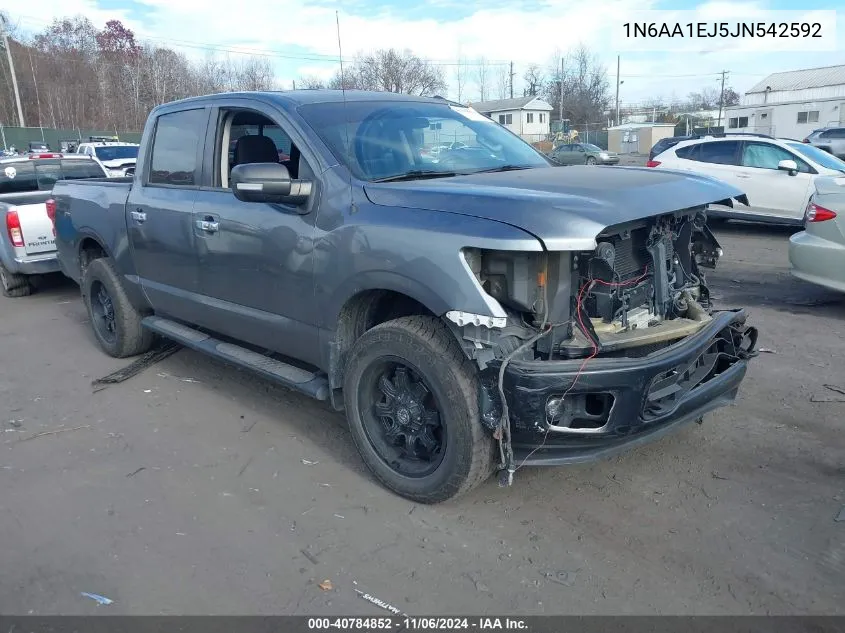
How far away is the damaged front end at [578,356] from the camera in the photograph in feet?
9.57

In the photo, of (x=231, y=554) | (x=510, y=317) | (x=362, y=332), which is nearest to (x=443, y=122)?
(x=362, y=332)

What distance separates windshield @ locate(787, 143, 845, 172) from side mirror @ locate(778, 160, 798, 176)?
1.47ft

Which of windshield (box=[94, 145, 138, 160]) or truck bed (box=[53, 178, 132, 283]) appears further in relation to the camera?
windshield (box=[94, 145, 138, 160])

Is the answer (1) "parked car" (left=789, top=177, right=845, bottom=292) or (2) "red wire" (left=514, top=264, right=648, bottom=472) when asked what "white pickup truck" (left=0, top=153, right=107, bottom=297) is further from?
(1) "parked car" (left=789, top=177, right=845, bottom=292)

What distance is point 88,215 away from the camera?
581 cm

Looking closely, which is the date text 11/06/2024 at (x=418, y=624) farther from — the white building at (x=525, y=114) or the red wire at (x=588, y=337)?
the white building at (x=525, y=114)

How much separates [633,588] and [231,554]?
70.6 inches

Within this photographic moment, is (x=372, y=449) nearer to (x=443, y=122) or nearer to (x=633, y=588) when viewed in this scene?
(x=633, y=588)

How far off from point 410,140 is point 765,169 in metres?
9.32

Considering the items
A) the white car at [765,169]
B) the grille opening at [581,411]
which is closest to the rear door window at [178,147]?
the grille opening at [581,411]

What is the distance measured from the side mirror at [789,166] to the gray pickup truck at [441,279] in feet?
26.2

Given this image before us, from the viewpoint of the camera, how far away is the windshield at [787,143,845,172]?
1106cm

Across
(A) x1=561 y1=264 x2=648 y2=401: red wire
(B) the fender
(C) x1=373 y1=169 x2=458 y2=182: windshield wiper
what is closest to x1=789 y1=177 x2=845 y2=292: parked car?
(A) x1=561 y1=264 x2=648 y2=401: red wire

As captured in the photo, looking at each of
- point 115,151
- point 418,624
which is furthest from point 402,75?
point 418,624
